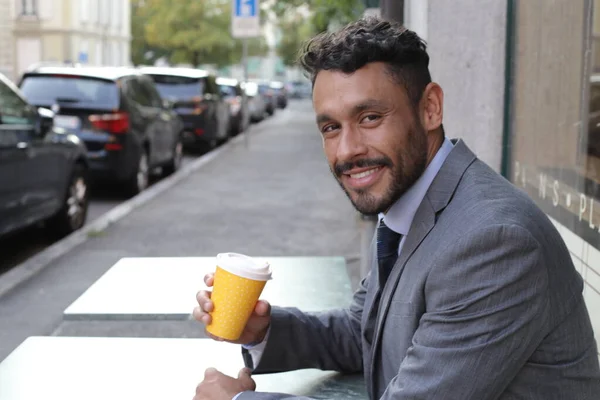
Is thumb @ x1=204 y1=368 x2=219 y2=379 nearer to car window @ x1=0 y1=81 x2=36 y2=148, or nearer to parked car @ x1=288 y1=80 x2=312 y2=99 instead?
car window @ x1=0 y1=81 x2=36 y2=148

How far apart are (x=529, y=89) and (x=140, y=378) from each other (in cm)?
269

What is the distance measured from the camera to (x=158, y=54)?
211 ft

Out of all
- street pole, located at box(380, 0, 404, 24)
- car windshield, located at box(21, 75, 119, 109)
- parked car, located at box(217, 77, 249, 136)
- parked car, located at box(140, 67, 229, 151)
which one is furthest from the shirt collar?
parked car, located at box(217, 77, 249, 136)

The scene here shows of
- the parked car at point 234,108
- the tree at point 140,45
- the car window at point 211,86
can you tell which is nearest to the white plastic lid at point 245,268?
the car window at point 211,86

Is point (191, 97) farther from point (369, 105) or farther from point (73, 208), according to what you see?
point (369, 105)

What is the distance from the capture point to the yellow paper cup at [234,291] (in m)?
2.07

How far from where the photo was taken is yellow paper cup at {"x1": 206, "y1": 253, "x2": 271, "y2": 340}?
2.07 m

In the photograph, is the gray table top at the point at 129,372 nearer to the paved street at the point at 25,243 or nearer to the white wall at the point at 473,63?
the white wall at the point at 473,63

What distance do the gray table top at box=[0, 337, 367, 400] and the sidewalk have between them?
1.79 m

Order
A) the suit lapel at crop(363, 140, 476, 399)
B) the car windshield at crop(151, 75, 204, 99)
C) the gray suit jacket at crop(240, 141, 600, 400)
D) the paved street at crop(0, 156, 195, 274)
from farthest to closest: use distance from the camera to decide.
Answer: the car windshield at crop(151, 75, 204, 99) → the paved street at crop(0, 156, 195, 274) → the suit lapel at crop(363, 140, 476, 399) → the gray suit jacket at crop(240, 141, 600, 400)

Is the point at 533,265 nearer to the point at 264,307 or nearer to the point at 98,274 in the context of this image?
the point at 264,307

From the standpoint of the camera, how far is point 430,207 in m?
1.97

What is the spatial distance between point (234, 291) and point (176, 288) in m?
1.66

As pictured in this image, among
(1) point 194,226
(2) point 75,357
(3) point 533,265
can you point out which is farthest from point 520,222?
(1) point 194,226
